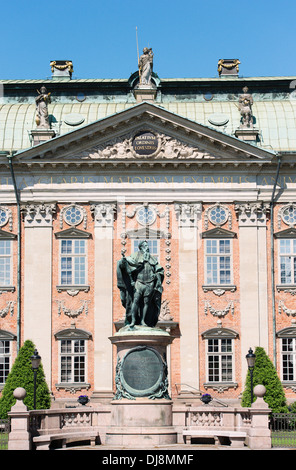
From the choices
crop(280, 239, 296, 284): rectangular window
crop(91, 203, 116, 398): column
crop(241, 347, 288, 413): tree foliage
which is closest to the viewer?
crop(241, 347, 288, 413): tree foliage

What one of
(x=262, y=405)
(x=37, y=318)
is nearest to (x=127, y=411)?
(x=262, y=405)

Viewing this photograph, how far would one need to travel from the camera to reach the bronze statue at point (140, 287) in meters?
32.2

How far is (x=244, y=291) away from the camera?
4906 centimetres

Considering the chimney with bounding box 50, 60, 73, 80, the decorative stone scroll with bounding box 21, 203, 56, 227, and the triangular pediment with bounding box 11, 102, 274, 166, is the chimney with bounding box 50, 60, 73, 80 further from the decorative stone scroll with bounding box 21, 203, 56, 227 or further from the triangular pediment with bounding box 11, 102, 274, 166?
the decorative stone scroll with bounding box 21, 203, 56, 227

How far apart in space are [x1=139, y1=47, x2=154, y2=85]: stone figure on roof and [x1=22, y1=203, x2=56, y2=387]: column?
797cm

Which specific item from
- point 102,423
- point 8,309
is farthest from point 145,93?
point 102,423

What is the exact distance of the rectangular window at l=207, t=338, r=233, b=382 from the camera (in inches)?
1905

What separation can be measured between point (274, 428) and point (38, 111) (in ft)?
68.7

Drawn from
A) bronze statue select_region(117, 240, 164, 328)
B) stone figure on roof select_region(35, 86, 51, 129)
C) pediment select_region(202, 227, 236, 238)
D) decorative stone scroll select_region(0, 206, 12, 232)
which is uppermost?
stone figure on roof select_region(35, 86, 51, 129)

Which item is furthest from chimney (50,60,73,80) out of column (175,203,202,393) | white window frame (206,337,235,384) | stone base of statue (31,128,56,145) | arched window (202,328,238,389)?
white window frame (206,337,235,384)

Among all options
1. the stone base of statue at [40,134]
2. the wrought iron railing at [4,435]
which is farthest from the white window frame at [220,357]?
the wrought iron railing at [4,435]

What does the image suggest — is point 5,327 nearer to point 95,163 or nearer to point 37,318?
point 37,318

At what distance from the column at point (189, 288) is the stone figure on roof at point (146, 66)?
22.0ft

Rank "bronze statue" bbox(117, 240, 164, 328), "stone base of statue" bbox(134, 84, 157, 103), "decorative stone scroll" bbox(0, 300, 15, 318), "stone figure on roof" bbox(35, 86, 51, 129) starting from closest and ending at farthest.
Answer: "bronze statue" bbox(117, 240, 164, 328), "decorative stone scroll" bbox(0, 300, 15, 318), "stone figure on roof" bbox(35, 86, 51, 129), "stone base of statue" bbox(134, 84, 157, 103)
